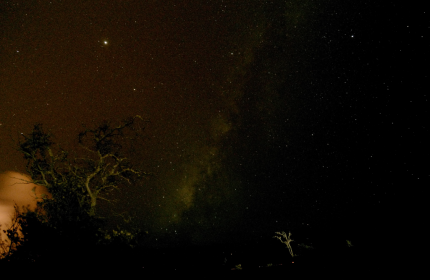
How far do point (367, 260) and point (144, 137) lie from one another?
6.68 metres

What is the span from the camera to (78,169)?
259 inches

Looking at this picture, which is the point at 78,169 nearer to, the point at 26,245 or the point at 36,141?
the point at 36,141

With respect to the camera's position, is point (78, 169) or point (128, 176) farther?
point (128, 176)

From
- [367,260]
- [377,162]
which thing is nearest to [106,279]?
[367,260]

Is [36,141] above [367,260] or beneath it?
above

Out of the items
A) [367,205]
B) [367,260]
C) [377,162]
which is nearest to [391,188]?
[377,162]

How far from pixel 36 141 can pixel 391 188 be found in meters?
66.6

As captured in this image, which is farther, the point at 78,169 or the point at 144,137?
the point at 144,137

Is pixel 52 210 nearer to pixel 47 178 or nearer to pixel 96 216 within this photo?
pixel 96 216

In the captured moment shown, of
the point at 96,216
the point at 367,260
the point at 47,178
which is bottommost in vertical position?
the point at 367,260

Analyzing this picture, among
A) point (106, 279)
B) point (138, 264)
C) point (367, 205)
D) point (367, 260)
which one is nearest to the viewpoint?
point (367, 260)

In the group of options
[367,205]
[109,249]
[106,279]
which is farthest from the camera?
[367,205]

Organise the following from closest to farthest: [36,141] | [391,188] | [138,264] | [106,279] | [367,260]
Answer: [367,260] → [106,279] → [138,264] → [36,141] → [391,188]

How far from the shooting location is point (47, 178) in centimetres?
656
